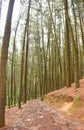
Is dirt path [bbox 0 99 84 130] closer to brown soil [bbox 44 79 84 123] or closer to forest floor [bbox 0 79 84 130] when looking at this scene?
forest floor [bbox 0 79 84 130]

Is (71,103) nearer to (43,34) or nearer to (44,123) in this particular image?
(44,123)

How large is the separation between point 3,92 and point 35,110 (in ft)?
9.20

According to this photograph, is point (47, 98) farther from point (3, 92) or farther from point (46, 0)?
point (46, 0)

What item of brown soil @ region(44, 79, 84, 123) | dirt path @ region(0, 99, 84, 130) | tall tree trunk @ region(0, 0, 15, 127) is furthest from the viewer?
brown soil @ region(44, 79, 84, 123)

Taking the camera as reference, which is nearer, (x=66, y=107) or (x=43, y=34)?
(x=66, y=107)

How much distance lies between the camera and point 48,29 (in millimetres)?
25688

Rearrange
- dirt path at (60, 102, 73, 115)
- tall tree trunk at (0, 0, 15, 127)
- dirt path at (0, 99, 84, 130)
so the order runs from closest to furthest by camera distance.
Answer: dirt path at (0, 99, 84, 130) → tall tree trunk at (0, 0, 15, 127) → dirt path at (60, 102, 73, 115)

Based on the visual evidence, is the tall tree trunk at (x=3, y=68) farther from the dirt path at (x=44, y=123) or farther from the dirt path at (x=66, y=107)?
the dirt path at (x=66, y=107)

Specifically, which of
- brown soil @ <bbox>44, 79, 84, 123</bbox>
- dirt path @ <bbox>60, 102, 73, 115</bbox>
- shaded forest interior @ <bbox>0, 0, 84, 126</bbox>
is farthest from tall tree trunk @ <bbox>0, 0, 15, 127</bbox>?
dirt path @ <bbox>60, 102, 73, 115</bbox>

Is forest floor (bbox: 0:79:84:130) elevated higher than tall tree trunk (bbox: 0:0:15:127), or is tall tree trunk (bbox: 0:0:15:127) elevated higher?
tall tree trunk (bbox: 0:0:15:127)

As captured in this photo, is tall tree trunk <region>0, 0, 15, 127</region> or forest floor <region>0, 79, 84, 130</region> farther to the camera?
tall tree trunk <region>0, 0, 15, 127</region>

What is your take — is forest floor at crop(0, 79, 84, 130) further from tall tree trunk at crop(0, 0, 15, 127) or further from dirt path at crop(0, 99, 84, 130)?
tall tree trunk at crop(0, 0, 15, 127)

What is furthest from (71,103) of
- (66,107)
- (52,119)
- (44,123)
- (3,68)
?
(3,68)

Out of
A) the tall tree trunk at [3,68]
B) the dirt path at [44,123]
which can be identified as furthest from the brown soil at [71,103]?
the tall tree trunk at [3,68]
